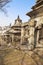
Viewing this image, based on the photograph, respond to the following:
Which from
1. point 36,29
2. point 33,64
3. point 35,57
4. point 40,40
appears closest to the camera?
point 33,64

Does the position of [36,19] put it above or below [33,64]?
above

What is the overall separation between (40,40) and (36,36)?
36.2 inches

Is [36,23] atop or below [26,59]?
atop

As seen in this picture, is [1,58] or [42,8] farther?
[42,8]

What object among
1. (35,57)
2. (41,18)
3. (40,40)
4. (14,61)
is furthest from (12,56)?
(41,18)

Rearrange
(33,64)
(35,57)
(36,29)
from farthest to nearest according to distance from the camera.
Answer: (36,29)
(35,57)
(33,64)

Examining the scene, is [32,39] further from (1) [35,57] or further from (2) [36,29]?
(1) [35,57]

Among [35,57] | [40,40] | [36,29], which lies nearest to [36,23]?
[36,29]

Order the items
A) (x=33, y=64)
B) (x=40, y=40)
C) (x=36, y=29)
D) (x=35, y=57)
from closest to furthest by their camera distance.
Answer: (x=33, y=64)
(x=35, y=57)
(x=40, y=40)
(x=36, y=29)

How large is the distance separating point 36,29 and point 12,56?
671cm

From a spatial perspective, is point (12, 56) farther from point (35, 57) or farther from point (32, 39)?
point (32, 39)

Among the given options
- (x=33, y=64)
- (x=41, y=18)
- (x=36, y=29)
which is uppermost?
(x=41, y=18)

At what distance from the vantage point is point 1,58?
5172mm

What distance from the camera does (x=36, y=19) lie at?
11.9 m
